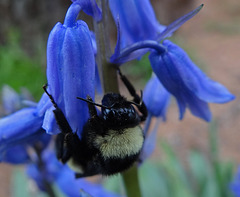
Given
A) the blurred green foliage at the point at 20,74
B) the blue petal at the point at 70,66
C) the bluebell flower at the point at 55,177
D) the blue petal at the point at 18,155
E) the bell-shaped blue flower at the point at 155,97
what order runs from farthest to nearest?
the blurred green foliage at the point at 20,74
the bluebell flower at the point at 55,177
the blue petal at the point at 18,155
the bell-shaped blue flower at the point at 155,97
the blue petal at the point at 70,66

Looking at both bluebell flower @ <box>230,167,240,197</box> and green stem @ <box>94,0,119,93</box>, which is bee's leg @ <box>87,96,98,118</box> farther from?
bluebell flower @ <box>230,167,240,197</box>

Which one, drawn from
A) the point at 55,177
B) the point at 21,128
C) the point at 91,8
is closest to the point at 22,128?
the point at 21,128

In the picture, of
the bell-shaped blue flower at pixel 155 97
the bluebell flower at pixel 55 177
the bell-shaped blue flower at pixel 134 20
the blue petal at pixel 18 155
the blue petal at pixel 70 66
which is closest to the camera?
the blue petal at pixel 70 66

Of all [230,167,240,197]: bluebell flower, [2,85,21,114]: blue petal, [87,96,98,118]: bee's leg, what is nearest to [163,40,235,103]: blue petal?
[87,96,98,118]: bee's leg

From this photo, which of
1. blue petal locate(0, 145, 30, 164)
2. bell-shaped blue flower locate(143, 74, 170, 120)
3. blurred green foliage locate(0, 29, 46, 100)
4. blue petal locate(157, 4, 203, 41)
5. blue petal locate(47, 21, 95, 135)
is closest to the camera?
blue petal locate(47, 21, 95, 135)

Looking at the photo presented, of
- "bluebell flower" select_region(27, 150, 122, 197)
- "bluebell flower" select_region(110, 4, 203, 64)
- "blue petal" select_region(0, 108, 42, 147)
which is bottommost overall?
"bluebell flower" select_region(27, 150, 122, 197)

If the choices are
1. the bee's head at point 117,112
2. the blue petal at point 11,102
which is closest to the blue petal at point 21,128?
the bee's head at point 117,112

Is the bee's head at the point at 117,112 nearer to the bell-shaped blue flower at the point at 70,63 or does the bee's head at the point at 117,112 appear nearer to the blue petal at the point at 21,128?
the bell-shaped blue flower at the point at 70,63
